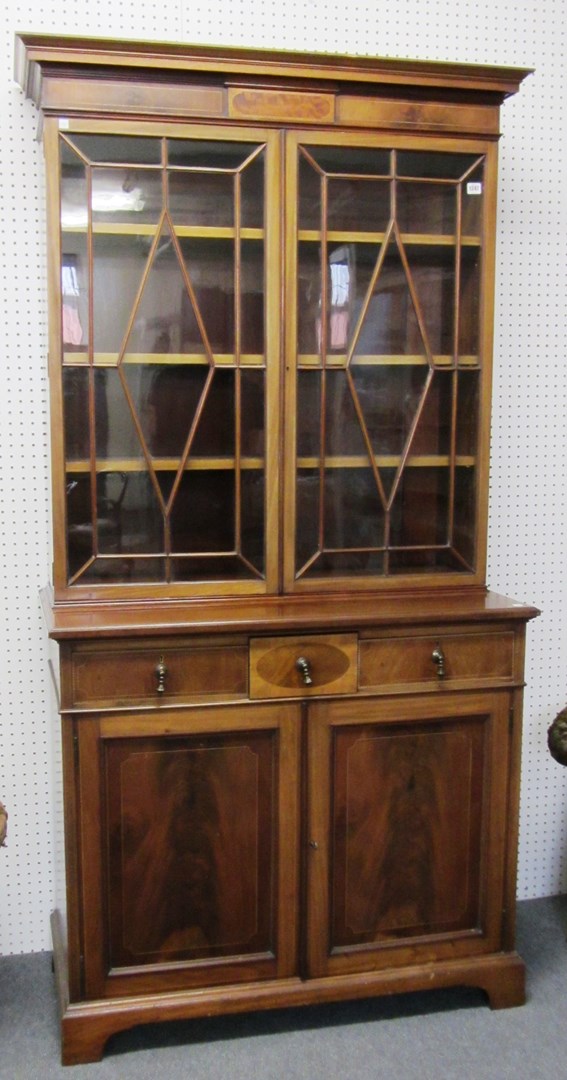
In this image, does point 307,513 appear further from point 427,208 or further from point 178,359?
point 427,208

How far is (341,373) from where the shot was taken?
2240 mm

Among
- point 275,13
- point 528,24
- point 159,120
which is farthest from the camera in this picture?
point 528,24

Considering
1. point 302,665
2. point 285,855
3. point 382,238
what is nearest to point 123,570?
point 302,665

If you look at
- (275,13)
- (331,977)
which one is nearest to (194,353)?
(275,13)

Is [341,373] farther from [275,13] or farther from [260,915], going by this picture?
[260,915]

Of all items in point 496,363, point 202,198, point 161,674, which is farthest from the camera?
point 496,363

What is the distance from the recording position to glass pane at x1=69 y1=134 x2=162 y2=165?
2.06m

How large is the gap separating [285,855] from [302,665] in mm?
441

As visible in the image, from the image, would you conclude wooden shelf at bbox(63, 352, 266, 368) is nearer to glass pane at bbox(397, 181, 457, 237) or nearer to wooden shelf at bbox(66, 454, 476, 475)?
wooden shelf at bbox(66, 454, 476, 475)

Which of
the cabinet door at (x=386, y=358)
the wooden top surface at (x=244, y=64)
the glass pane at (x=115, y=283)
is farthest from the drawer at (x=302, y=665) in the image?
the wooden top surface at (x=244, y=64)

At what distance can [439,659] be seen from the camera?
7.12 ft

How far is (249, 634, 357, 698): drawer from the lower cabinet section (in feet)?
0.13

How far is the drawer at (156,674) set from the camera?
2.01 metres

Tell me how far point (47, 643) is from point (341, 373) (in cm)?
102
